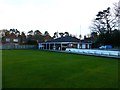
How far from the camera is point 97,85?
737 centimetres

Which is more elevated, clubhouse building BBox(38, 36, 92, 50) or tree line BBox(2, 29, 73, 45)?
tree line BBox(2, 29, 73, 45)

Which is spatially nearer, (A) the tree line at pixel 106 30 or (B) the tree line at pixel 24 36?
(A) the tree line at pixel 106 30

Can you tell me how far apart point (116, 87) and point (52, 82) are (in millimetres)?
2518

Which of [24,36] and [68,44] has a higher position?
[24,36]

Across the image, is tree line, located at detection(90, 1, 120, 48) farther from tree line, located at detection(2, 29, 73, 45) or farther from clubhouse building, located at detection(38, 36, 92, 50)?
tree line, located at detection(2, 29, 73, 45)

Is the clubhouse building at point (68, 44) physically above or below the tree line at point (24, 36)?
below

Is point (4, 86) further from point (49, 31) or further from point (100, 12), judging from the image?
point (49, 31)

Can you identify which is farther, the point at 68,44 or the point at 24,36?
the point at 24,36

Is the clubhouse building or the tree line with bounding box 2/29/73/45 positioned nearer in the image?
the clubhouse building

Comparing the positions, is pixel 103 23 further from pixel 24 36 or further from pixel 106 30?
pixel 24 36

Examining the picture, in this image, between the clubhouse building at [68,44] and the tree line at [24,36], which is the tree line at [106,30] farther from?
the tree line at [24,36]

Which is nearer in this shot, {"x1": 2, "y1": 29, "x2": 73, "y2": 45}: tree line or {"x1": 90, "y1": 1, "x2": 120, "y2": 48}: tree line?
{"x1": 90, "y1": 1, "x2": 120, "y2": 48}: tree line

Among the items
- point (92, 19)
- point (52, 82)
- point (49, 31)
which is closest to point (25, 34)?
point (49, 31)

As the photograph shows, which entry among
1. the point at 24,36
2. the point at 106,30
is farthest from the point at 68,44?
the point at 24,36
